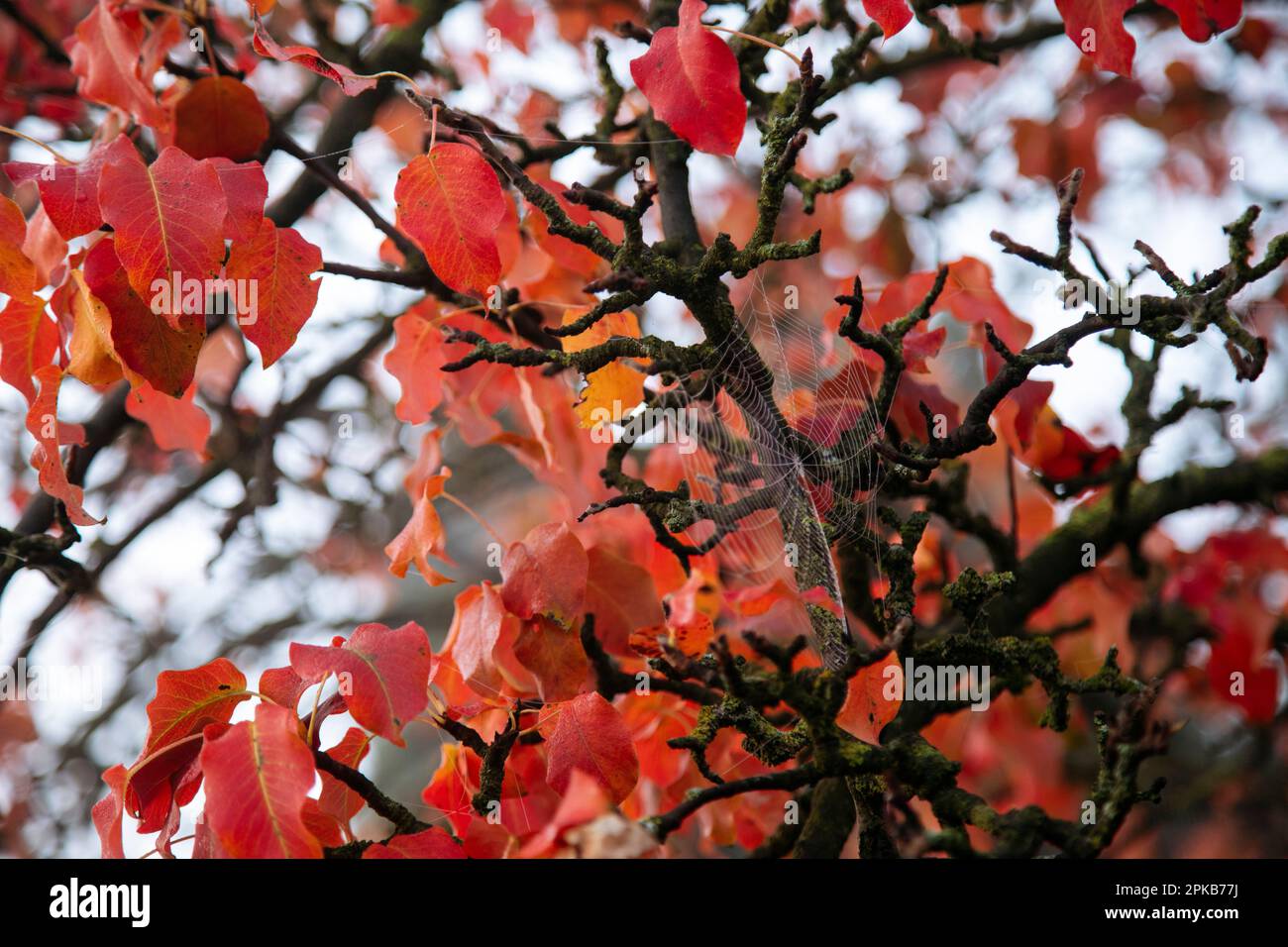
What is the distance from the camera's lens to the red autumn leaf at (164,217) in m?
1.33

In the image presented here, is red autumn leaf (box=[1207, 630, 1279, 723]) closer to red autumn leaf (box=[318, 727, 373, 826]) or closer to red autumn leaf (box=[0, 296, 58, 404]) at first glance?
red autumn leaf (box=[318, 727, 373, 826])

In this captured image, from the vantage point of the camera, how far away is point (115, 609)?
12.4 feet

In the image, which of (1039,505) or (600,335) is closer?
(600,335)

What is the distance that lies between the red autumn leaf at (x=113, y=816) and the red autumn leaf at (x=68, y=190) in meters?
0.75

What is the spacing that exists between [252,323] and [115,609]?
2.82 metres

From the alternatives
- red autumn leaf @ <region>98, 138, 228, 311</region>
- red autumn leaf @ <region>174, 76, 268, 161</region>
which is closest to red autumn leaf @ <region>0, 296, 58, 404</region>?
red autumn leaf @ <region>98, 138, 228, 311</region>

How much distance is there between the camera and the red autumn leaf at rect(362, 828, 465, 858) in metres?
1.30

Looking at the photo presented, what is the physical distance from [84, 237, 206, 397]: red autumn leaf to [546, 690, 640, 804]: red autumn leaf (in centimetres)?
75

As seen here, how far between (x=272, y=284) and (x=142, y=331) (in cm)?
19

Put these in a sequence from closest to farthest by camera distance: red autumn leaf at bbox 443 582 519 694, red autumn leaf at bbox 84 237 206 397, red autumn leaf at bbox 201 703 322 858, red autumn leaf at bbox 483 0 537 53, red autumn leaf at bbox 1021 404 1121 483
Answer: red autumn leaf at bbox 201 703 322 858, red autumn leaf at bbox 84 237 206 397, red autumn leaf at bbox 443 582 519 694, red autumn leaf at bbox 1021 404 1121 483, red autumn leaf at bbox 483 0 537 53

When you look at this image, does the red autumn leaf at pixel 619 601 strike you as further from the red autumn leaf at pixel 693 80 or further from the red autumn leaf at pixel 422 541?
the red autumn leaf at pixel 693 80
